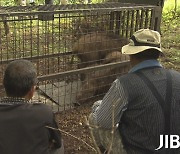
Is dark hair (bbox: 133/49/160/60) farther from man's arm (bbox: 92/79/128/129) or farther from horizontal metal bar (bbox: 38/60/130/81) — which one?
horizontal metal bar (bbox: 38/60/130/81)

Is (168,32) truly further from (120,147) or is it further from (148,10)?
(120,147)

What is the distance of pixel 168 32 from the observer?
1108cm

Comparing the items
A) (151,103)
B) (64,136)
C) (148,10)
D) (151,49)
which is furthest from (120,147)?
(148,10)

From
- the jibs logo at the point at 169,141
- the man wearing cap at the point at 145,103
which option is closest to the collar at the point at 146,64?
the man wearing cap at the point at 145,103

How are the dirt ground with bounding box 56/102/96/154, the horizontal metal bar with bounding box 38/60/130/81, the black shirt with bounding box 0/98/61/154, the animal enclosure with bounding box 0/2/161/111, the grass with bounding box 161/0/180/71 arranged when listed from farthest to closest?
1. the grass with bounding box 161/0/180/71
2. the animal enclosure with bounding box 0/2/161/111
3. the horizontal metal bar with bounding box 38/60/130/81
4. the dirt ground with bounding box 56/102/96/154
5. the black shirt with bounding box 0/98/61/154

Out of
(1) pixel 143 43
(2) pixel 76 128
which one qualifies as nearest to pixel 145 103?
(1) pixel 143 43

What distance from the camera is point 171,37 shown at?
33.1 feet

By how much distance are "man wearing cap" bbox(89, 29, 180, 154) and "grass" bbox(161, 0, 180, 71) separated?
462 centimetres

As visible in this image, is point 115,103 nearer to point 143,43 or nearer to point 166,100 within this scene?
point 166,100

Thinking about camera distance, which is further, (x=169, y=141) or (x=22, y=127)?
(x=169, y=141)

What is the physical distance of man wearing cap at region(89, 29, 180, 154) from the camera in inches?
88.4

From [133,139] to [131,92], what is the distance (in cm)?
36

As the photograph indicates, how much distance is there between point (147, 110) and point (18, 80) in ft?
3.00

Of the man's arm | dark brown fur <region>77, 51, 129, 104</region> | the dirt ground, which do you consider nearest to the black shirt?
the man's arm
